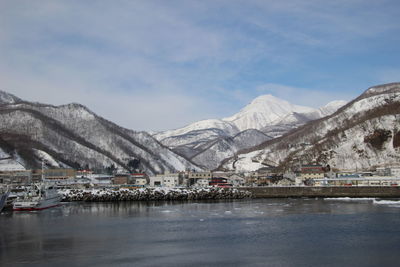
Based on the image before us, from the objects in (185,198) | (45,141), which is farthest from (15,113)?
(185,198)

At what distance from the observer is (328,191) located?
3174 inches

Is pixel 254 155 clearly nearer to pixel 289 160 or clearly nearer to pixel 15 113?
pixel 289 160

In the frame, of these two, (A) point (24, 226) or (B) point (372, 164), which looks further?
(B) point (372, 164)

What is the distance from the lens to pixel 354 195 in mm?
77688

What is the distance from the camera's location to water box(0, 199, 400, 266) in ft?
85.9

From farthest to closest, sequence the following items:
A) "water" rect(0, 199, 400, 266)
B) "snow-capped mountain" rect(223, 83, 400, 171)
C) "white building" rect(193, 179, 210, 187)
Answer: "snow-capped mountain" rect(223, 83, 400, 171), "white building" rect(193, 179, 210, 187), "water" rect(0, 199, 400, 266)

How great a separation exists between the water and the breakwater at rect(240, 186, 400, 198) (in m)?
30.0

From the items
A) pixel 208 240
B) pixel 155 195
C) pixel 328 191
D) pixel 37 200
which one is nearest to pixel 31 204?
pixel 37 200

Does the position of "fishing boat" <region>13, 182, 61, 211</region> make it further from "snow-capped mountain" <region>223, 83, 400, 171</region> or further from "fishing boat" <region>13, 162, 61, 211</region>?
"snow-capped mountain" <region>223, 83, 400, 171</region>

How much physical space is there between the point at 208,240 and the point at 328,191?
52.8 meters

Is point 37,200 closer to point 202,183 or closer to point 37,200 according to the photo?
point 37,200

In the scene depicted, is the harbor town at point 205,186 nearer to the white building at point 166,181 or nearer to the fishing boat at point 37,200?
the white building at point 166,181

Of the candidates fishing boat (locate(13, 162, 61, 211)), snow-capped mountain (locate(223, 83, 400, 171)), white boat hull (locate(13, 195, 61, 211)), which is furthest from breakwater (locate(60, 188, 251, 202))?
snow-capped mountain (locate(223, 83, 400, 171))

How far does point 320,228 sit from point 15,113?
17856cm
